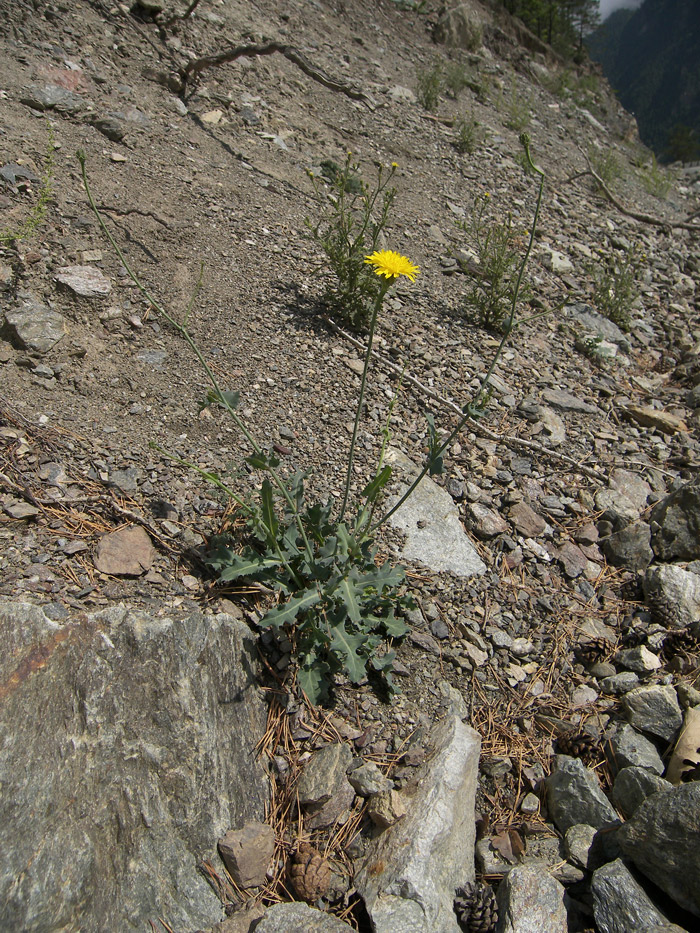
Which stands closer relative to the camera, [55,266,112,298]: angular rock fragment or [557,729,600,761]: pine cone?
[557,729,600,761]: pine cone

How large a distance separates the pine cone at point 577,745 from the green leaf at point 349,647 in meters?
0.90

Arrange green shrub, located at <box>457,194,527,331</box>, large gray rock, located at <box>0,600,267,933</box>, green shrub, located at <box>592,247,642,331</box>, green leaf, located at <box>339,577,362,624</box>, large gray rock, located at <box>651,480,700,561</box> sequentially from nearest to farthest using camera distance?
large gray rock, located at <box>0,600,267,933</box> < green leaf, located at <box>339,577,362,624</box> < large gray rock, located at <box>651,480,700,561</box> < green shrub, located at <box>457,194,527,331</box> < green shrub, located at <box>592,247,642,331</box>

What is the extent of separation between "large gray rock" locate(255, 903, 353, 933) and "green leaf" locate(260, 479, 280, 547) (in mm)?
1091

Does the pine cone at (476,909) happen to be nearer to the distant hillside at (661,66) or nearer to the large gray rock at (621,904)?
the large gray rock at (621,904)

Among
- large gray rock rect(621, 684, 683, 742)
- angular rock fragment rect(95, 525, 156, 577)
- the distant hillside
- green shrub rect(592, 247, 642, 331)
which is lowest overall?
angular rock fragment rect(95, 525, 156, 577)

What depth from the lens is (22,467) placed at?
→ 2.27 meters

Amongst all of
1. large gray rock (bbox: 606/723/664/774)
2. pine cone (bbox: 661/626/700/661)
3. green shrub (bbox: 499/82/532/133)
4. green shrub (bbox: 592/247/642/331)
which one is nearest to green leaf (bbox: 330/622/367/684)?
large gray rock (bbox: 606/723/664/774)

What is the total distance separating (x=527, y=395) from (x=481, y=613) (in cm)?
157

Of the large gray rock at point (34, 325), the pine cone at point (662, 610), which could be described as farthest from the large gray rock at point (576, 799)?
the large gray rock at point (34, 325)

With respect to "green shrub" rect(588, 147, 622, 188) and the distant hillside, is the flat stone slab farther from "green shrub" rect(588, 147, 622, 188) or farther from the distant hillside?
the distant hillside

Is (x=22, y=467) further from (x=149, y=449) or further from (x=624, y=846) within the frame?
(x=624, y=846)

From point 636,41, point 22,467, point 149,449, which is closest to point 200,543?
point 149,449

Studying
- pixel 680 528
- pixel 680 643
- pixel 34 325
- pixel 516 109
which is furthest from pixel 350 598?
pixel 516 109

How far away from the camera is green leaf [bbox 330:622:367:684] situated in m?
2.02
